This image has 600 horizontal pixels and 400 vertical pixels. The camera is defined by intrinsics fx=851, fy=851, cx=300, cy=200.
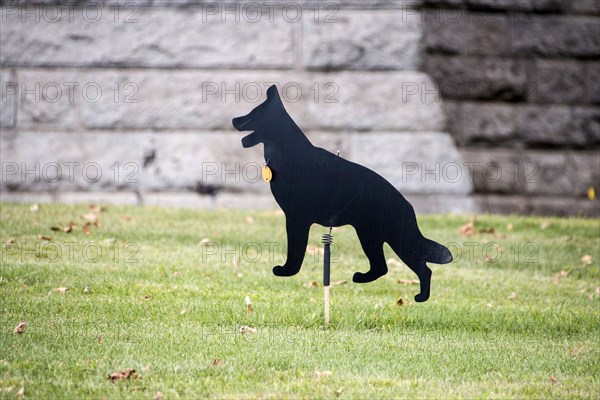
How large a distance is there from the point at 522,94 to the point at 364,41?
70.0 inches

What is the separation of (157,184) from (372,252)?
13.9ft

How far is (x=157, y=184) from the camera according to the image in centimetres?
888

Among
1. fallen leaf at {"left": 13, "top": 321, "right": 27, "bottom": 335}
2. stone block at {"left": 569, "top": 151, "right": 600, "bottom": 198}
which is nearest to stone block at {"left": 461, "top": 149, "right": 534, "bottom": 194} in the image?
stone block at {"left": 569, "top": 151, "right": 600, "bottom": 198}

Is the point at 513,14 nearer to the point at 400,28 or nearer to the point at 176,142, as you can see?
the point at 400,28

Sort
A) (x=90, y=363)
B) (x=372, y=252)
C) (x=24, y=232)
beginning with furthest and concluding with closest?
(x=24, y=232) → (x=372, y=252) → (x=90, y=363)

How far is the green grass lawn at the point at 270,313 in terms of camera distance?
13.8 ft

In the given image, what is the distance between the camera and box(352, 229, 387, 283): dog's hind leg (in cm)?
512

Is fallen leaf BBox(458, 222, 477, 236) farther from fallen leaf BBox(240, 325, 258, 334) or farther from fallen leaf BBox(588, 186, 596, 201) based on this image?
fallen leaf BBox(240, 325, 258, 334)

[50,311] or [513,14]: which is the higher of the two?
[513,14]

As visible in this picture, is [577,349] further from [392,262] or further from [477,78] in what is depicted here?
[477,78]

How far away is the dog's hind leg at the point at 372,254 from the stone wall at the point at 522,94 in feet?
13.4

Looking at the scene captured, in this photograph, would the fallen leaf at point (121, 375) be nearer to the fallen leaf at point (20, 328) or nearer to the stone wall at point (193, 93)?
the fallen leaf at point (20, 328)

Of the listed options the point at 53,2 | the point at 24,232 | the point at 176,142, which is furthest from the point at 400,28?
the point at 24,232

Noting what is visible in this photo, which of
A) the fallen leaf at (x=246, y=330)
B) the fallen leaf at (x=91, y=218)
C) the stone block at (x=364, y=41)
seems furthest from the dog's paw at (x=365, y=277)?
the stone block at (x=364, y=41)
